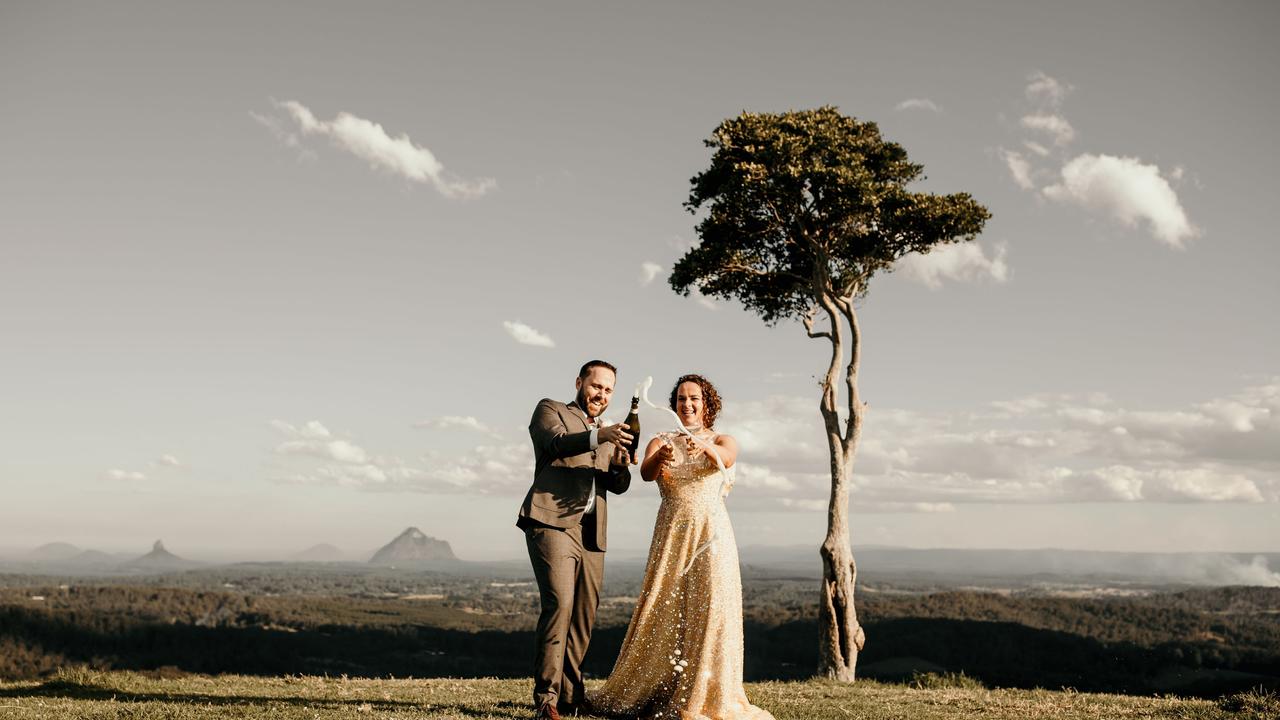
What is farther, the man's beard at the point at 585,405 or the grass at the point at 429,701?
the grass at the point at 429,701

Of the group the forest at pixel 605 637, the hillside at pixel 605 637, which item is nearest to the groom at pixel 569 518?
the hillside at pixel 605 637

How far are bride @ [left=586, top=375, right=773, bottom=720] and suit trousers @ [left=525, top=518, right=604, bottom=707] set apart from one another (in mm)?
372

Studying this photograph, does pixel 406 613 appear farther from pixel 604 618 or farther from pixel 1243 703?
pixel 1243 703

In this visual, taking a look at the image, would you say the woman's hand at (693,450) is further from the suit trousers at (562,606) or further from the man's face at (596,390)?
the suit trousers at (562,606)

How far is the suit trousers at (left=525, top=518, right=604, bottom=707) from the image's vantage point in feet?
24.1

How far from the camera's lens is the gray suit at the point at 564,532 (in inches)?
289

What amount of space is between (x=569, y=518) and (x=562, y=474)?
1.25 feet

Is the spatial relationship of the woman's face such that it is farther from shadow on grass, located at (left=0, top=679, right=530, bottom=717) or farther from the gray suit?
shadow on grass, located at (left=0, top=679, right=530, bottom=717)

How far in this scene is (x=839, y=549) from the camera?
55.2 feet

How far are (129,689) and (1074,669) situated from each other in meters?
55.8

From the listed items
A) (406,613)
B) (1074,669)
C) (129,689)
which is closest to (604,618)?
(406,613)

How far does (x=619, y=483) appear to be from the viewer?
784 centimetres

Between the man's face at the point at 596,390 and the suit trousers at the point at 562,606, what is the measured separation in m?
1.04

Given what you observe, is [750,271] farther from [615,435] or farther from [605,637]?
[605,637]
